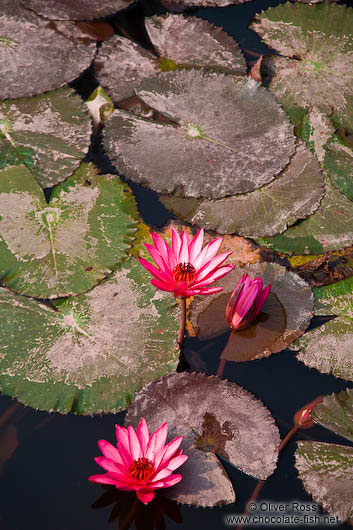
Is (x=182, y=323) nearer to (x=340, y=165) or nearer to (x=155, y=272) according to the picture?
(x=155, y=272)

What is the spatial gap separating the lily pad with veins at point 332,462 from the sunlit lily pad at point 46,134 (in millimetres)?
1770

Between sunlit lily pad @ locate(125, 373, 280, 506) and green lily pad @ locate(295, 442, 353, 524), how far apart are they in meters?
0.13

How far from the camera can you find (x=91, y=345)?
2486 mm

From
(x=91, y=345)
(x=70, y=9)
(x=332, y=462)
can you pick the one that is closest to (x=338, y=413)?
(x=332, y=462)

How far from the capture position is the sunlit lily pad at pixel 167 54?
3.55 meters

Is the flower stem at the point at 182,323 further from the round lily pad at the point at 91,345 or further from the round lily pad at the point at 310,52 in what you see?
the round lily pad at the point at 310,52

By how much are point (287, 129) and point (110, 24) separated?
1.56m

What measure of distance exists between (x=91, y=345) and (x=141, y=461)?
0.65 meters

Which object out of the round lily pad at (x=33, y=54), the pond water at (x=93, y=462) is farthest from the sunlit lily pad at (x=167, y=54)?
the pond water at (x=93, y=462)

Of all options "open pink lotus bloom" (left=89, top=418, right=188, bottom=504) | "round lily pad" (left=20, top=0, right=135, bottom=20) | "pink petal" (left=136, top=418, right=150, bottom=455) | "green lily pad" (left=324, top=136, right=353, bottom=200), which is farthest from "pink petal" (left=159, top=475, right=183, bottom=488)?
"round lily pad" (left=20, top=0, right=135, bottom=20)

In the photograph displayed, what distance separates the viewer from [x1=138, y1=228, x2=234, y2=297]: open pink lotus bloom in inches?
88.2

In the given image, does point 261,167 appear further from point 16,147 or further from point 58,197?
point 16,147

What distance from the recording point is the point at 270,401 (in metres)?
2.47

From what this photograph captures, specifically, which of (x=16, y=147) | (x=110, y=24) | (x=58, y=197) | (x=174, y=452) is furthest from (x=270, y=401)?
(x=110, y=24)
